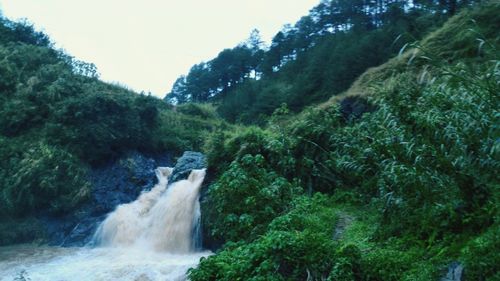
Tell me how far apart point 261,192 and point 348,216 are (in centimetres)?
171

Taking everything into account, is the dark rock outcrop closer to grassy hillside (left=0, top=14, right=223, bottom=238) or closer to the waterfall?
grassy hillside (left=0, top=14, right=223, bottom=238)

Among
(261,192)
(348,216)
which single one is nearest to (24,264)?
(261,192)

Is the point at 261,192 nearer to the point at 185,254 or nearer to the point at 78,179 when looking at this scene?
the point at 185,254

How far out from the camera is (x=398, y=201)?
218 inches

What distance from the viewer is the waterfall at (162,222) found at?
37.0 ft

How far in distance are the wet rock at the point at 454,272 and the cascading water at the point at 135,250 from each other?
209 inches

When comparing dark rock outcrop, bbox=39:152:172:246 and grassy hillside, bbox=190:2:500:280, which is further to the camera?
dark rock outcrop, bbox=39:152:172:246

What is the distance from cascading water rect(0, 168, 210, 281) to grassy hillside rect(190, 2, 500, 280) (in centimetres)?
236

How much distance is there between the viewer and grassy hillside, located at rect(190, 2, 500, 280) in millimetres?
4309

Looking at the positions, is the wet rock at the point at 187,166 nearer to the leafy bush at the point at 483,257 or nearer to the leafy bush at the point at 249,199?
the leafy bush at the point at 249,199

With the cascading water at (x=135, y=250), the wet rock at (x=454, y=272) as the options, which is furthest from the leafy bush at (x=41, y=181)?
the wet rock at (x=454, y=272)

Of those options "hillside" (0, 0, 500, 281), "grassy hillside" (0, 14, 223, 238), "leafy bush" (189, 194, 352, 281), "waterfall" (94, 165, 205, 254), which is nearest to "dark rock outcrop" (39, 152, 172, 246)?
"hillside" (0, 0, 500, 281)

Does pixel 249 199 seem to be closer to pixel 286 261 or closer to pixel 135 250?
pixel 286 261

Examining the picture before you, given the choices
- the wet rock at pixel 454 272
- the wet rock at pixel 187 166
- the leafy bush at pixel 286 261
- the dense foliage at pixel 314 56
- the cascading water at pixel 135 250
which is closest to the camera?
the wet rock at pixel 454 272
